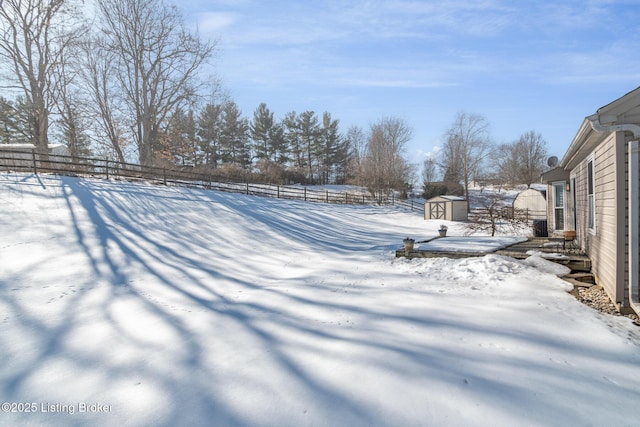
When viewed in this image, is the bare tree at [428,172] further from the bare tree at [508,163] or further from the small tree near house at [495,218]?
the small tree near house at [495,218]

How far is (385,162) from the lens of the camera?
35.9m

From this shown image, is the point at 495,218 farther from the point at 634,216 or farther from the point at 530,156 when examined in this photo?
the point at 530,156

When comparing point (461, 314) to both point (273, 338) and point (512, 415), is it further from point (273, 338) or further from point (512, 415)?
point (273, 338)

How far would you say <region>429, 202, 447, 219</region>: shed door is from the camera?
2509cm

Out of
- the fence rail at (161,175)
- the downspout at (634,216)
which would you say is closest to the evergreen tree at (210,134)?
the fence rail at (161,175)

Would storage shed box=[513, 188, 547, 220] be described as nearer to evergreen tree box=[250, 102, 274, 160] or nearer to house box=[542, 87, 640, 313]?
house box=[542, 87, 640, 313]

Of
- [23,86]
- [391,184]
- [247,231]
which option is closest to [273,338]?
[247,231]

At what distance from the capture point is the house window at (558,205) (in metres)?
10.7

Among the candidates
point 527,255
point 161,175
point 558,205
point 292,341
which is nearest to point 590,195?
point 527,255

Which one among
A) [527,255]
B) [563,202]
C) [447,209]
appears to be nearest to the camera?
[527,255]

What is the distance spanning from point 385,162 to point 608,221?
3158 centimetres

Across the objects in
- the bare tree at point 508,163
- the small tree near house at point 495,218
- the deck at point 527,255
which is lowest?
the deck at point 527,255

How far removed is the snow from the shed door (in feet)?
61.0

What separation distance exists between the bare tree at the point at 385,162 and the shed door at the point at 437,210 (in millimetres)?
5833
